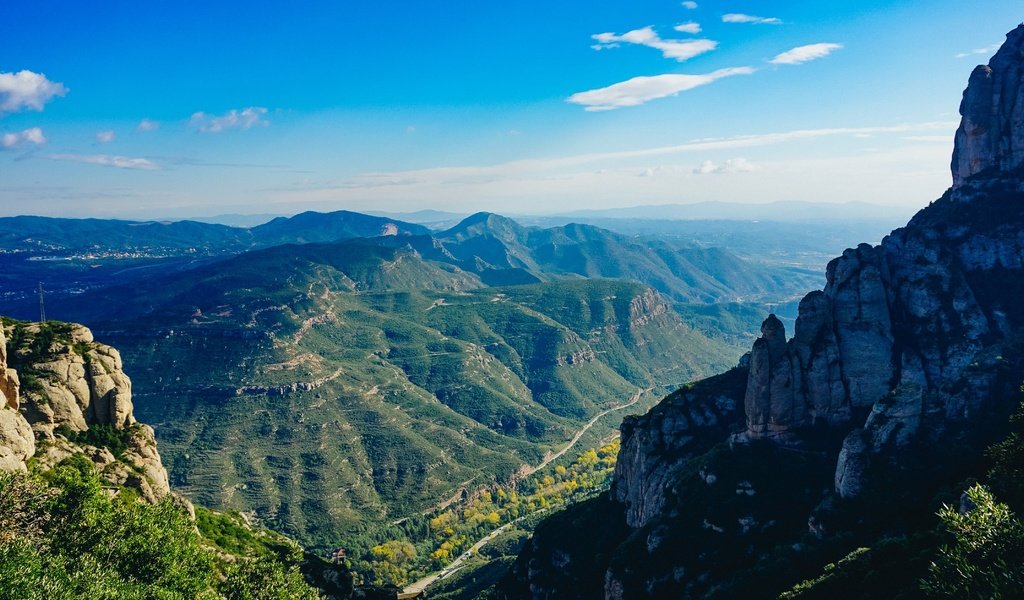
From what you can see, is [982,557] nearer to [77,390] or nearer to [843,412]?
[843,412]

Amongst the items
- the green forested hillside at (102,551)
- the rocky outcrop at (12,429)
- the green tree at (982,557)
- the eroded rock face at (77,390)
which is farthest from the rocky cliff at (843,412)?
the rocky outcrop at (12,429)

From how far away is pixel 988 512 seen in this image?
46375 millimetres

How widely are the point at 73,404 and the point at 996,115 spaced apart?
178919 mm

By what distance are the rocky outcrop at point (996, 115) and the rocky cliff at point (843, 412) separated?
0.25 m

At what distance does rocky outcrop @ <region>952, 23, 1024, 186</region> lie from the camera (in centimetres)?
12100

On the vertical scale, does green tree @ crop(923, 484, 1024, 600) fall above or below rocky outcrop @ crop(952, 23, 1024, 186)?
below

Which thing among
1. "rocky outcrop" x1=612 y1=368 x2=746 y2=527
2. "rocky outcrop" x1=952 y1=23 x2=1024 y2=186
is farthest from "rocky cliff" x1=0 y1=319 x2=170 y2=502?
"rocky outcrop" x1=952 y1=23 x2=1024 y2=186

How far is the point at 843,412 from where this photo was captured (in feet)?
328

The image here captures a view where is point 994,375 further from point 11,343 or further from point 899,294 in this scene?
point 11,343

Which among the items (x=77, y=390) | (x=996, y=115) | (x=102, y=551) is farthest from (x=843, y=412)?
(x=77, y=390)

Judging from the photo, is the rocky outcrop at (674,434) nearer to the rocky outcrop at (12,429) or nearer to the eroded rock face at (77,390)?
the eroded rock face at (77,390)

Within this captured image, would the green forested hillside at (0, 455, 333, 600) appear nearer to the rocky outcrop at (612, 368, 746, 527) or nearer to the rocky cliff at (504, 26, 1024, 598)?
the rocky cliff at (504, 26, 1024, 598)

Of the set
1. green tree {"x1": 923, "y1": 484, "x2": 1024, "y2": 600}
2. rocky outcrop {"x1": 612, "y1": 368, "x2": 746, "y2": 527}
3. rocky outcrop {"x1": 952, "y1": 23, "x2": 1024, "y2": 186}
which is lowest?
rocky outcrop {"x1": 612, "y1": 368, "x2": 746, "y2": 527}

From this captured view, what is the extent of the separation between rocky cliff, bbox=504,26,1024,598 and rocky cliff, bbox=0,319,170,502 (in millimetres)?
75810
